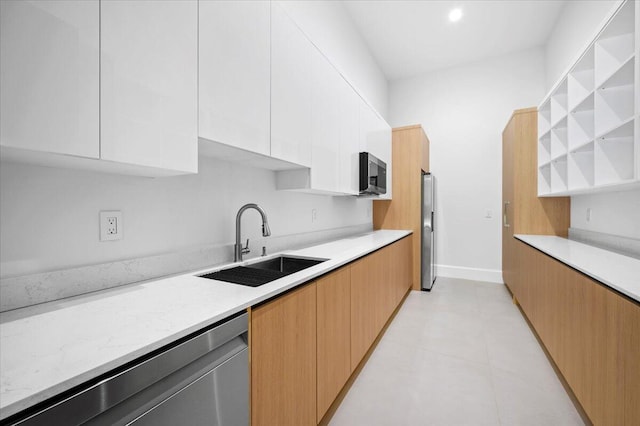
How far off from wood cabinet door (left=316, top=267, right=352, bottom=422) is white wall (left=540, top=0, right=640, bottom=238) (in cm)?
200

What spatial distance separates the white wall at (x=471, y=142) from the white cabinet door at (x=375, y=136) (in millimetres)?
1315

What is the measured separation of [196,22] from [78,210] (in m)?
0.83

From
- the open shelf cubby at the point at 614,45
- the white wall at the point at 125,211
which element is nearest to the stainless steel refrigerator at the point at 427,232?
the open shelf cubby at the point at 614,45

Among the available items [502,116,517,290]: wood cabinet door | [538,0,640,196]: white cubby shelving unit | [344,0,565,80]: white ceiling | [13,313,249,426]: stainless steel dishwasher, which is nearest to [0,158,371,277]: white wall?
[13,313,249,426]: stainless steel dishwasher

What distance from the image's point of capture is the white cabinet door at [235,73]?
1123 millimetres

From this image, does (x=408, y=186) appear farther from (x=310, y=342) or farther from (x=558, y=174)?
(x=310, y=342)

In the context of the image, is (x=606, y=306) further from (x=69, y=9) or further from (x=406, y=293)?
(x=406, y=293)

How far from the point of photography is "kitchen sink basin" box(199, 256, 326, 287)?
1237 mm

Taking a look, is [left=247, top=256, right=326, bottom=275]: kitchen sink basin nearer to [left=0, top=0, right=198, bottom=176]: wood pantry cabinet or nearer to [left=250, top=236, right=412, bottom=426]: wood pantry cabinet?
[left=250, top=236, right=412, bottom=426]: wood pantry cabinet

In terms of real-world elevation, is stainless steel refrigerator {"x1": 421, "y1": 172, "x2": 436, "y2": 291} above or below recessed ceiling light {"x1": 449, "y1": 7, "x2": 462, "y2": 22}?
below

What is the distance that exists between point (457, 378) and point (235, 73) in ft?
7.55

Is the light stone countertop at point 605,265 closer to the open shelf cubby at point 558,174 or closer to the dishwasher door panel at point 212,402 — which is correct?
the open shelf cubby at point 558,174

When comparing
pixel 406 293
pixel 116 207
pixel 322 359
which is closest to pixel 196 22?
pixel 116 207

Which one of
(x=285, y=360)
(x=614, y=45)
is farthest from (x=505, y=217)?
(x=285, y=360)
